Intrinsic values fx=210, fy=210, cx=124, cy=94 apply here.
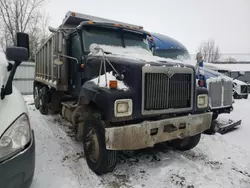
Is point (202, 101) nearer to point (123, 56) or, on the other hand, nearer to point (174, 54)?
point (123, 56)

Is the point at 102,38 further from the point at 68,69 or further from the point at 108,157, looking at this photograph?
the point at 108,157

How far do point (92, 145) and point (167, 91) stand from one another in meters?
1.46

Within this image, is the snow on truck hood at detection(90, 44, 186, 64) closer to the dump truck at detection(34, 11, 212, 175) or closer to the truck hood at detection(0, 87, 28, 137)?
the dump truck at detection(34, 11, 212, 175)

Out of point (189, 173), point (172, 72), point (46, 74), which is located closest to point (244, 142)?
point (189, 173)

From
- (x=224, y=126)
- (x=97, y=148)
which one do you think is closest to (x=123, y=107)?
(x=97, y=148)

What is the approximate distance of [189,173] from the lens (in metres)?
3.37

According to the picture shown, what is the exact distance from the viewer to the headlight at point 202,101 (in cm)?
381

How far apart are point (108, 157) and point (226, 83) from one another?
5.19 meters

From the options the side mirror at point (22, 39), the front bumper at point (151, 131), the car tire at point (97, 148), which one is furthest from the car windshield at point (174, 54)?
the side mirror at point (22, 39)

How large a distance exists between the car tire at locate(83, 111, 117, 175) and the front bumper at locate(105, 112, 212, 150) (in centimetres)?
27

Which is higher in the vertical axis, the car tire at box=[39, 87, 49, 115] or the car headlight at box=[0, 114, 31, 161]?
the car headlight at box=[0, 114, 31, 161]

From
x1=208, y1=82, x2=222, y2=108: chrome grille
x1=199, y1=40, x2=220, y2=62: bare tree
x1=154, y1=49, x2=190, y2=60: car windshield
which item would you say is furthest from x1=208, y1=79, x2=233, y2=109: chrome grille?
x1=199, y1=40, x2=220, y2=62: bare tree

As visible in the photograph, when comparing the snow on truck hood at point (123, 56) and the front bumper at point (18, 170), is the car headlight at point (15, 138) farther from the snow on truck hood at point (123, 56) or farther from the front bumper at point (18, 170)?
the snow on truck hood at point (123, 56)

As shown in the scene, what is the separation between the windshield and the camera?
435 cm
